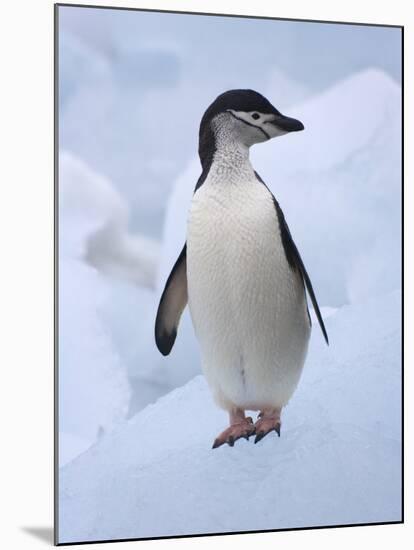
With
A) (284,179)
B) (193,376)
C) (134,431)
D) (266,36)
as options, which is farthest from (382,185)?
(134,431)

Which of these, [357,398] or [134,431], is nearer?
[134,431]

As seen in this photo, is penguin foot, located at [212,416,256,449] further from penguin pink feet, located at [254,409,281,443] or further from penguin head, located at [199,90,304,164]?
penguin head, located at [199,90,304,164]

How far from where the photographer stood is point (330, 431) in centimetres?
396

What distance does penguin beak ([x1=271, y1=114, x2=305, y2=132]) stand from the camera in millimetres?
3865

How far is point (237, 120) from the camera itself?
3.78 meters

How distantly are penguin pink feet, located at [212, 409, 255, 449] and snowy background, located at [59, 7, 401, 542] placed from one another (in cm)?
3

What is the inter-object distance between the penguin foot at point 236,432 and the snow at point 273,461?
2cm

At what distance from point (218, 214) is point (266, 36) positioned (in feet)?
2.14

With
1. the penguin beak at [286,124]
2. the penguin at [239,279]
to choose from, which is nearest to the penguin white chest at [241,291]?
the penguin at [239,279]

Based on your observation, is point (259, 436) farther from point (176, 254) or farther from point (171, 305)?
point (176, 254)

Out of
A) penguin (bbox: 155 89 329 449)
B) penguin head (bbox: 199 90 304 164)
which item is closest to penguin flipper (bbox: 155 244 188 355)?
penguin (bbox: 155 89 329 449)

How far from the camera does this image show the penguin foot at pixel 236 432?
12.5ft

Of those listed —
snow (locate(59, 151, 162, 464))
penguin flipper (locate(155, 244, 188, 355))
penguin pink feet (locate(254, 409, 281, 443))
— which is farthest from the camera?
penguin pink feet (locate(254, 409, 281, 443))

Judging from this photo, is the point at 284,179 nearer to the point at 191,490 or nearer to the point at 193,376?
the point at 193,376
